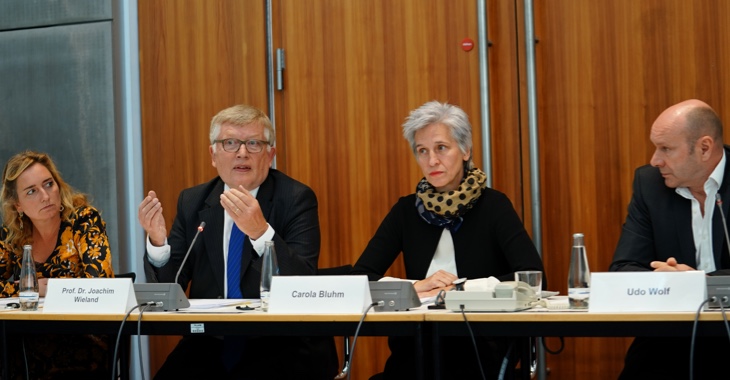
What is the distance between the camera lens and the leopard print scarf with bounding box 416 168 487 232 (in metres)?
3.40

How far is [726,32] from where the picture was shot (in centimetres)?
396

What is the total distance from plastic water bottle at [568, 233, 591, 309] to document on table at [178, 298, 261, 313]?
0.95 meters

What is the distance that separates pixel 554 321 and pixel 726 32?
7.36ft

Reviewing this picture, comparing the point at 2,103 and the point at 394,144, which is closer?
the point at 394,144

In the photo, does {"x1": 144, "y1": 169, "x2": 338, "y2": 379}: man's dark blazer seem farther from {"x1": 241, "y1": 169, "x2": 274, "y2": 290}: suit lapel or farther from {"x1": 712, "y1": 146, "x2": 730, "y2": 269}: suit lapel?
{"x1": 712, "y1": 146, "x2": 730, "y2": 269}: suit lapel

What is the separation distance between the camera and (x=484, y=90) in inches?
166

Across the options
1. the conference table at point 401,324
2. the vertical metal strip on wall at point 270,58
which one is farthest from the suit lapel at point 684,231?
the vertical metal strip on wall at point 270,58

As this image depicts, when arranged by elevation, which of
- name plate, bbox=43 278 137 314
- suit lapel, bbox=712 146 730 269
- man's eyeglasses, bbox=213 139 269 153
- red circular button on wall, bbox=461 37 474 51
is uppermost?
red circular button on wall, bbox=461 37 474 51

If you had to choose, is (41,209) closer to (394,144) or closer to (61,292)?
(61,292)

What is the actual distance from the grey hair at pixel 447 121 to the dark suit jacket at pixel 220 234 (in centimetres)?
50

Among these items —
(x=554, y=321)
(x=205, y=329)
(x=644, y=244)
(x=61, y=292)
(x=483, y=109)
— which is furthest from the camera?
(x=483, y=109)

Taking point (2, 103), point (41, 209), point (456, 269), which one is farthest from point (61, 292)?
point (2, 103)

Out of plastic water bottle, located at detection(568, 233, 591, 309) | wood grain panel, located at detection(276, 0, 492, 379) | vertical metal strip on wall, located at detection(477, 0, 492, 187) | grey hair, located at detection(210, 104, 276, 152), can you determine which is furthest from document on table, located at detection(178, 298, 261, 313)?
vertical metal strip on wall, located at detection(477, 0, 492, 187)

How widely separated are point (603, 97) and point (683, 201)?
1.00 m
